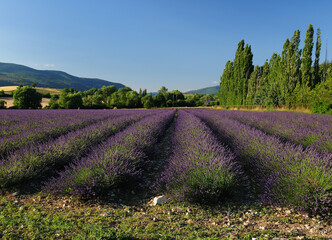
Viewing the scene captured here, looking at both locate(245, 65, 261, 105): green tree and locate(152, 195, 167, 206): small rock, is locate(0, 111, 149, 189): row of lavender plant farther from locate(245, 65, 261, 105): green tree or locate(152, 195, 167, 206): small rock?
locate(245, 65, 261, 105): green tree

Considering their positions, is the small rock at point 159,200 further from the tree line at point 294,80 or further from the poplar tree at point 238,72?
the poplar tree at point 238,72

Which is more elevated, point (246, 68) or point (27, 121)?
point (246, 68)

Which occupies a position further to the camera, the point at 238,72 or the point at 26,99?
the point at 26,99

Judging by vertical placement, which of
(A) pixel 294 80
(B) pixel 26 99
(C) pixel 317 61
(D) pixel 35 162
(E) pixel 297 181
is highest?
(C) pixel 317 61

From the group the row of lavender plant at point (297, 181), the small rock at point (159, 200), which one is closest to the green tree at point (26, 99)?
the small rock at point (159, 200)

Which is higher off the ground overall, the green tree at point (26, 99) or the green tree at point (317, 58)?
the green tree at point (317, 58)

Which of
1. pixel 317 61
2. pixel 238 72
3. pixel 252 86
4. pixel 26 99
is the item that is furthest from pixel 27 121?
pixel 26 99

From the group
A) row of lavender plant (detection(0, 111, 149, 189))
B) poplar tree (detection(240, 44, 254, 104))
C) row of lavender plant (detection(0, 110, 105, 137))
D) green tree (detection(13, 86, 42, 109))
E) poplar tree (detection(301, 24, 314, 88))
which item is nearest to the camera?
row of lavender plant (detection(0, 111, 149, 189))

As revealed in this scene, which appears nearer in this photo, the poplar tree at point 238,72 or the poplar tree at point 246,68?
the poplar tree at point 246,68

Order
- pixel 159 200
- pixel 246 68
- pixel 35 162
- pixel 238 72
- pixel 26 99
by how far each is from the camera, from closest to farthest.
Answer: pixel 159 200 < pixel 35 162 < pixel 246 68 < pixel 238 72 < pixel 26 99

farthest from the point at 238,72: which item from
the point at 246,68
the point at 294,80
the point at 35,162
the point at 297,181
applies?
the point at 35,162

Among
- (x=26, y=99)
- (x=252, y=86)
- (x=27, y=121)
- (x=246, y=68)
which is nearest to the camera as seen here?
(x=27, y=121)

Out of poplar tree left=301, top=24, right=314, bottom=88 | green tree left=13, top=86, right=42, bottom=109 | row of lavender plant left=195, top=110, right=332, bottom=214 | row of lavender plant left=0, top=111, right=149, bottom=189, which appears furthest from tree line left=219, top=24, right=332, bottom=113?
green tree left=13, top=86, right=42, bottom=109

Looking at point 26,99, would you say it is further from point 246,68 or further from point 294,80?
point 294,80
